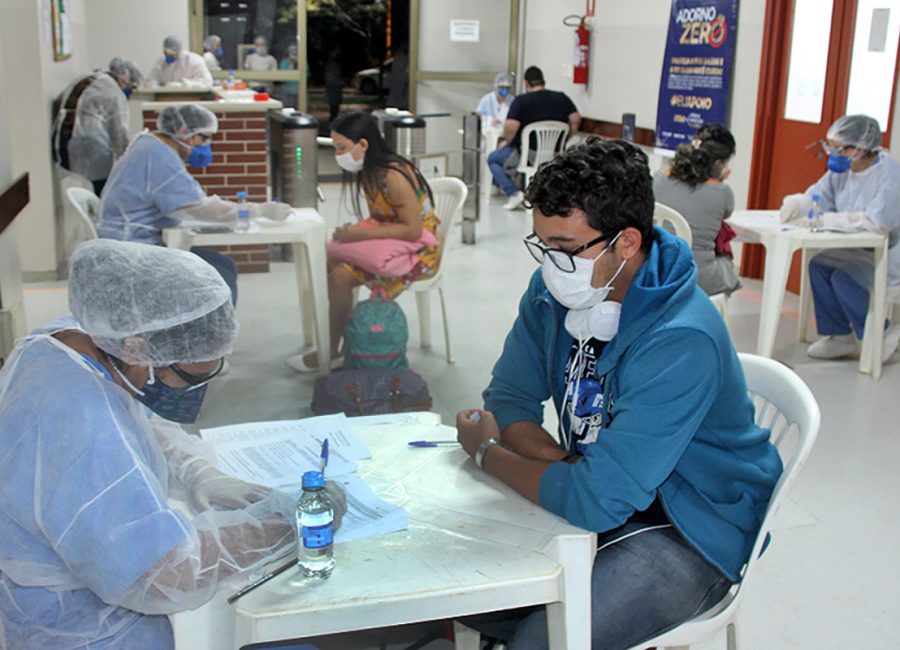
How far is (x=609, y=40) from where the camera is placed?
8.61 meters

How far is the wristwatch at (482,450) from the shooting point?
173 cm

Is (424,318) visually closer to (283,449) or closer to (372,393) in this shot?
(372,393)

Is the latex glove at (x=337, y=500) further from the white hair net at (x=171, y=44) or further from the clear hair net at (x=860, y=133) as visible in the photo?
the white hair net at (x=171, y=44)

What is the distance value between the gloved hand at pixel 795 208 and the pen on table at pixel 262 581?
12.5 feet

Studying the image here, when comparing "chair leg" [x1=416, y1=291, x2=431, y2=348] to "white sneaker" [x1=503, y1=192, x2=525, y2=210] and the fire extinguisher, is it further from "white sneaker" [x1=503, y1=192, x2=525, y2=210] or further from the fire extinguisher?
the fire extinguisher

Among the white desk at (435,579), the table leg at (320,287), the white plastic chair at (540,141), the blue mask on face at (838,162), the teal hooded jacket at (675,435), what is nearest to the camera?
the white desk at (435,579)

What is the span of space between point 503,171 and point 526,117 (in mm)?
567

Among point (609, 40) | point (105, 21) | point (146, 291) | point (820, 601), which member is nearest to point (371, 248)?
point (820, 601)

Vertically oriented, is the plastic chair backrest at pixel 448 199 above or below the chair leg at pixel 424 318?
above

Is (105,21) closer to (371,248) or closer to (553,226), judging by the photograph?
(371,248)

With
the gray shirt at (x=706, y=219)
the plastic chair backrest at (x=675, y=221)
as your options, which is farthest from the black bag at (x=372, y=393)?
the gray shirt at (x=706, y=219)

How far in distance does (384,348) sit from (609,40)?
563 centimetres

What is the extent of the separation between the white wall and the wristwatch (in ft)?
17.2

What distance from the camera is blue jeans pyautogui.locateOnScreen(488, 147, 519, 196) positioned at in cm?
920
